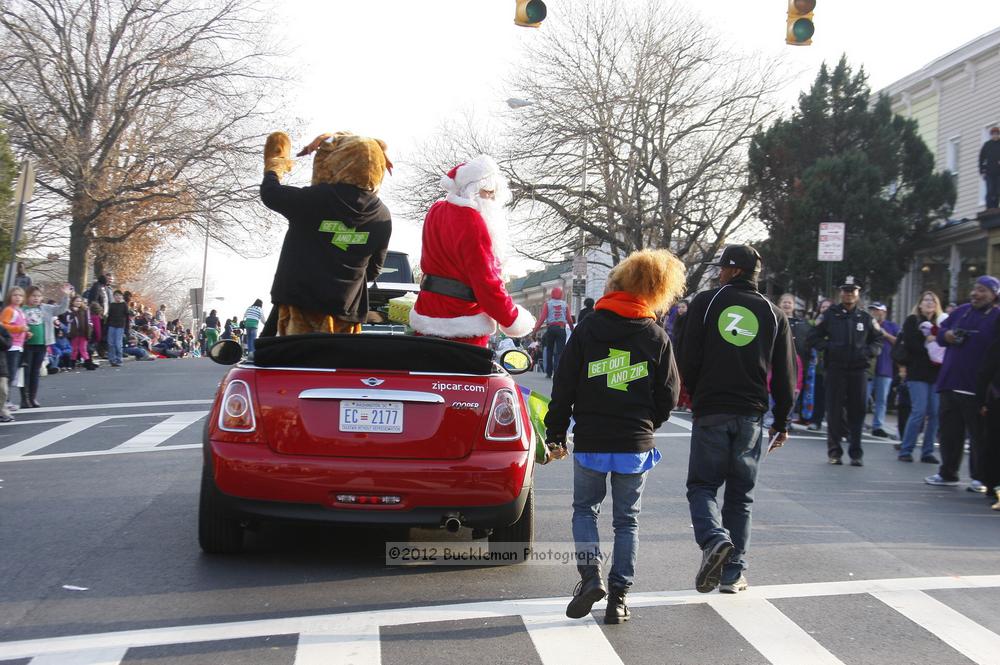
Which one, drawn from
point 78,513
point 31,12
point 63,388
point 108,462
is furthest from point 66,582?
point 31,12

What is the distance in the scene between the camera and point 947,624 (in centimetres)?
533

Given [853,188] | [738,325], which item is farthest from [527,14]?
[853,188]

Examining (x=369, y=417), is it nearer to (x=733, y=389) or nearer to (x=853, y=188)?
(x=733, y=389)

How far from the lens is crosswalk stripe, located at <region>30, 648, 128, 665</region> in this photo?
14.2 ft

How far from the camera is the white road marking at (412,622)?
4570mm

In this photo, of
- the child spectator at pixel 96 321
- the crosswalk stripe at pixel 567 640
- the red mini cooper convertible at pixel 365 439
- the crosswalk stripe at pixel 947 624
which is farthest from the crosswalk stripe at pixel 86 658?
the child spectator at pixel 96 321

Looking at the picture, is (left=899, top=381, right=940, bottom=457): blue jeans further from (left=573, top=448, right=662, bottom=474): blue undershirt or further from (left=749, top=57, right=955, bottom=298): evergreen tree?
(left=749, top=57, right=955, bottom=298): evergreen tree

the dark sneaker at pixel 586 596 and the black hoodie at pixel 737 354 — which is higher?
the black hoodie at pixel 737 354

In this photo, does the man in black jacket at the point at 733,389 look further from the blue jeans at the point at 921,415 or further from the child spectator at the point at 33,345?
the child spectator at the point at 33,345

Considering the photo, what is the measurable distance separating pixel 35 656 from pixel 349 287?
321cm

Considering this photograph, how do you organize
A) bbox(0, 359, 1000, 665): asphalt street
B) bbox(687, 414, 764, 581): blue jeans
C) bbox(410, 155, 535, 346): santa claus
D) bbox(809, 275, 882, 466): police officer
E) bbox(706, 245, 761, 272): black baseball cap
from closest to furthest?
bbox(0, 359, 1000, 665): asphalt street < bbox(687, 414, 764, 581): blue jeans < bbox(706, 245, 761, 272): black baseball cap < bbox(410, 155, 535, 346): santa claus < bbox(809, 275, 882, 466): police officer

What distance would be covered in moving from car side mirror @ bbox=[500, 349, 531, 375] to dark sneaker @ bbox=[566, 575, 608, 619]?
148 cm

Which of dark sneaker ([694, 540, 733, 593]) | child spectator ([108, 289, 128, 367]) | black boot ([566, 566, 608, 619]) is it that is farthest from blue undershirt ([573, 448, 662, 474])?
child spectator ([108, 289, 128, 367])

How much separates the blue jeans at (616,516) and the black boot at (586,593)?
0.10m
